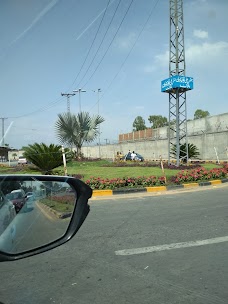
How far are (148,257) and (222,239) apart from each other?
1.39 meters

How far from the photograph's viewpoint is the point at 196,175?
Answer: 1295cm

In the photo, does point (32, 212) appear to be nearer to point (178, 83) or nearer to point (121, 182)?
point (121, 182)

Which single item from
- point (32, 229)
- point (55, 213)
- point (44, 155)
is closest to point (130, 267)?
point (55, 213)

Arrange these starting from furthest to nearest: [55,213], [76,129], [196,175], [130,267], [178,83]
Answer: [76,129], [178,83], [196,175], [130,267], [55,213]

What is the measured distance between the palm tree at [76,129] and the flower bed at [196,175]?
646 inches

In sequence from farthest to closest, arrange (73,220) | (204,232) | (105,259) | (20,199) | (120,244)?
(204,232) < (120,244) < (105,259) < (73,220) < (20,199)

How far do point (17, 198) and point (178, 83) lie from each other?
1746 centimetres

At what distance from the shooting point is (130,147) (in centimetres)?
4675

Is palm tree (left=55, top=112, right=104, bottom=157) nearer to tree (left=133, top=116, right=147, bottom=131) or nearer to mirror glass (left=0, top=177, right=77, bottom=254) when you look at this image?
mirror glass (left=0, top=177, right=77, bottom=254)

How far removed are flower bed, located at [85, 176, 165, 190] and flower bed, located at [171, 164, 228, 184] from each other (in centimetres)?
74

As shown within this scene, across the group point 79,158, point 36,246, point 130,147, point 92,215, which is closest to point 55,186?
point 36,246

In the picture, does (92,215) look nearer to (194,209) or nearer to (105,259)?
(194,209)

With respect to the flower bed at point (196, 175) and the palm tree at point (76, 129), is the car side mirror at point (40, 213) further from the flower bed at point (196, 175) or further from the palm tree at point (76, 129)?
the palm tree at point (76, 129)

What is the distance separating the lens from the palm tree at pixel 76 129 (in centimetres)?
2828
